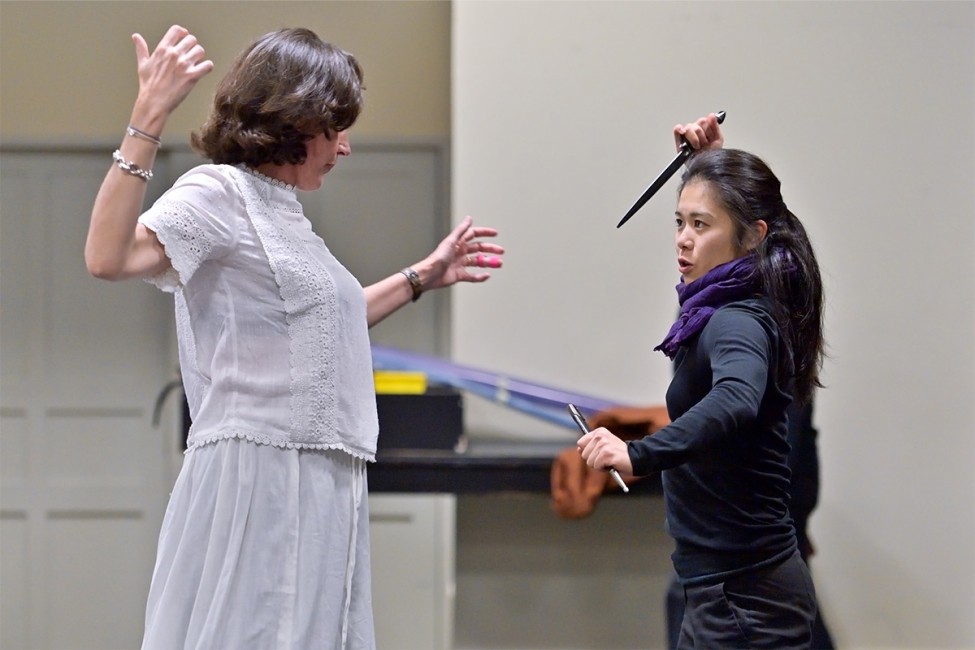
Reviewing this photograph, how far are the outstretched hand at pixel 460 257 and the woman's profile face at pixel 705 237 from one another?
39 cm

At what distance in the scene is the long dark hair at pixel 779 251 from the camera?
1.47 metres

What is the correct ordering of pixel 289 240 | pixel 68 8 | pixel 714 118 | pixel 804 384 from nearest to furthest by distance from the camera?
pixel 289 240
pixel 804 384
pixel 714 118
pixel 68 8

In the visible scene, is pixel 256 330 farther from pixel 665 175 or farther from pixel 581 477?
pixel 581 477

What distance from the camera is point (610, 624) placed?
320 centimetres

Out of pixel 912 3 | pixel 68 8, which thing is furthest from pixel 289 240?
pixel 68 8

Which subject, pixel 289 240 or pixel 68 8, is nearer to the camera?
pixel 289 240

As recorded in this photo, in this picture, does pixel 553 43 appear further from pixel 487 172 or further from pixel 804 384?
pixel 804 384

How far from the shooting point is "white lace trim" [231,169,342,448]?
1376mm

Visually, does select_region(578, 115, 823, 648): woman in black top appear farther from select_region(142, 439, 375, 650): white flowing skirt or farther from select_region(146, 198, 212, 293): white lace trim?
select_region(146, 198, 212, 293): white lace trim

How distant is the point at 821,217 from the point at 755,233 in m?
1.76

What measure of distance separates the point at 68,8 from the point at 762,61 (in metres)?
2.49

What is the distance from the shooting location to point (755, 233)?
1.53 meters

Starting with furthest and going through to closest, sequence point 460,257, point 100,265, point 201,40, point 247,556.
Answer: point 201,40 → point 460,257 → point 247,556 → point 100,265

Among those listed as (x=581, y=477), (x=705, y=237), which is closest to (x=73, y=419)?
(x=581, y=477)
